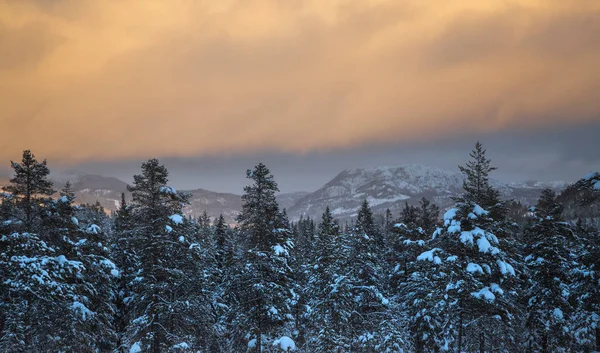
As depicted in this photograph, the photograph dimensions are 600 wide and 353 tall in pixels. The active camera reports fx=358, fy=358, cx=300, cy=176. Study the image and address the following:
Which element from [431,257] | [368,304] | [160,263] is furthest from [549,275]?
[160,263]

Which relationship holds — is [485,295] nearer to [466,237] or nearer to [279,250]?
[466,237]

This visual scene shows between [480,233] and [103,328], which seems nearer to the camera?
[480,233]

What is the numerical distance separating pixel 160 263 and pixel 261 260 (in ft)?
20.2

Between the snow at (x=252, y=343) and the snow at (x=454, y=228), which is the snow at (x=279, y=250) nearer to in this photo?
the snow at (x=252, y=343)

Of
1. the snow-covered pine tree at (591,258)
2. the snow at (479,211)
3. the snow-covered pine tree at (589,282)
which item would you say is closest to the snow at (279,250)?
the snow at (479,211)

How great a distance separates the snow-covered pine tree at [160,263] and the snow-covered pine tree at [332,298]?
35.6 ft

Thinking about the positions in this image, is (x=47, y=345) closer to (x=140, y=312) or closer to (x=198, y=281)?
(x=140, y=312)

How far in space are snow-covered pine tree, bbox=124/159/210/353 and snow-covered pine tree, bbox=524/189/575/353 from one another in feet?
76.2

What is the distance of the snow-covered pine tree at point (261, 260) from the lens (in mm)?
23156

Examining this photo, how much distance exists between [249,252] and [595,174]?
18.3 metres

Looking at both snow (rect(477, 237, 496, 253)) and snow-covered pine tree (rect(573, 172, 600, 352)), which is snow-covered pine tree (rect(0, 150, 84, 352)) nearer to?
snow (rect(477, 237, 496, 253))

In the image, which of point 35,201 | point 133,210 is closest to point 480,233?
point 133,210

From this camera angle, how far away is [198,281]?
22.2 meters

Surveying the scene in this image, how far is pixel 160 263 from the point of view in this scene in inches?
810
